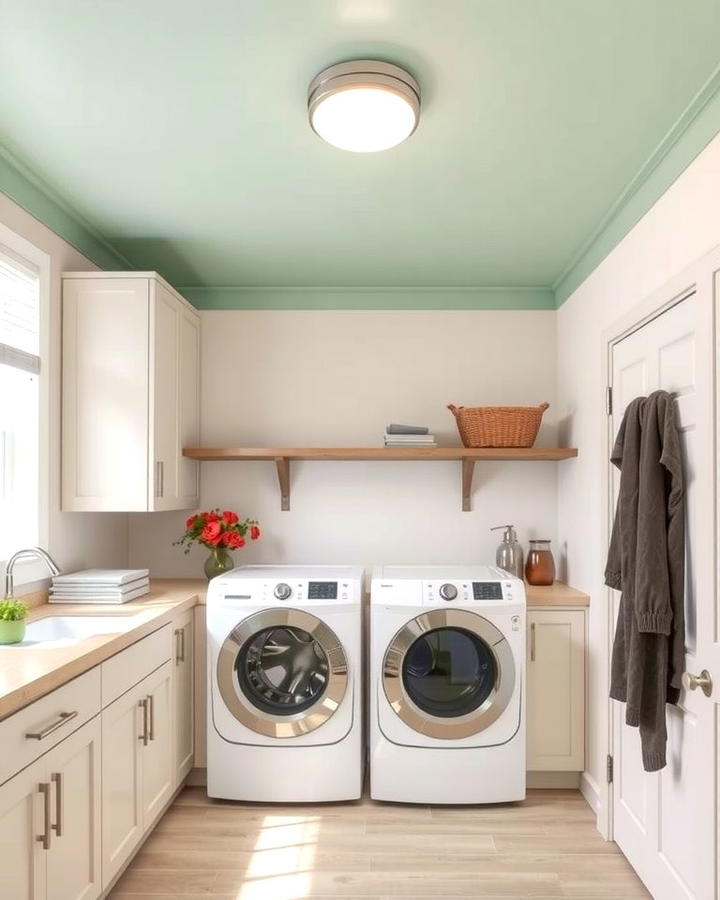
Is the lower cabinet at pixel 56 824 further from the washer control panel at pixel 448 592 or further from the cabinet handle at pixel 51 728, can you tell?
the washer control panel at pixel 448 592

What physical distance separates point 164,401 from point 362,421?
1.10 meters

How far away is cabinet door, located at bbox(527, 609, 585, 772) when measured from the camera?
3268 mm

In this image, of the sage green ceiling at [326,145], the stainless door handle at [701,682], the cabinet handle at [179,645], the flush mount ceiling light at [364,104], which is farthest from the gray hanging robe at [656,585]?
the cabinet handle at [179,645]

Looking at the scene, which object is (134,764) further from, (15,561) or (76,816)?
(15,561)

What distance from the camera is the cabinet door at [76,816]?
1.89m

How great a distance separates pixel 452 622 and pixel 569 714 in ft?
2.33

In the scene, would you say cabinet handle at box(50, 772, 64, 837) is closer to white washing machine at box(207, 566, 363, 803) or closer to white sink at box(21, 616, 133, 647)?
white sink at box(21, 616, 133, 647)

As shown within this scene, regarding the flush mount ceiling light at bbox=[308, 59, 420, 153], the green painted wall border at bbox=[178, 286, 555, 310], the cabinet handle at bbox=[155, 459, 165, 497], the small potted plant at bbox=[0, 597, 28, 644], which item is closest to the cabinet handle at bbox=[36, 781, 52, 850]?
the small potted plant at bbox=[0, 597, 28, 644]

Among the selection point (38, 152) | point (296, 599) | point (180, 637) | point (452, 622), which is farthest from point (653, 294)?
point (180, 637)

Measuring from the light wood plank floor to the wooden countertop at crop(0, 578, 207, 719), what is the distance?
2.75 feet

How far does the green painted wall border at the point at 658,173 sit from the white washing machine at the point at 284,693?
1.81 metres

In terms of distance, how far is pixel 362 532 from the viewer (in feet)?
12.9

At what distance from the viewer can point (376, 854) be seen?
274cm

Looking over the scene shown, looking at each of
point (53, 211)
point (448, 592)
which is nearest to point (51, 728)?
point (448, 592)
